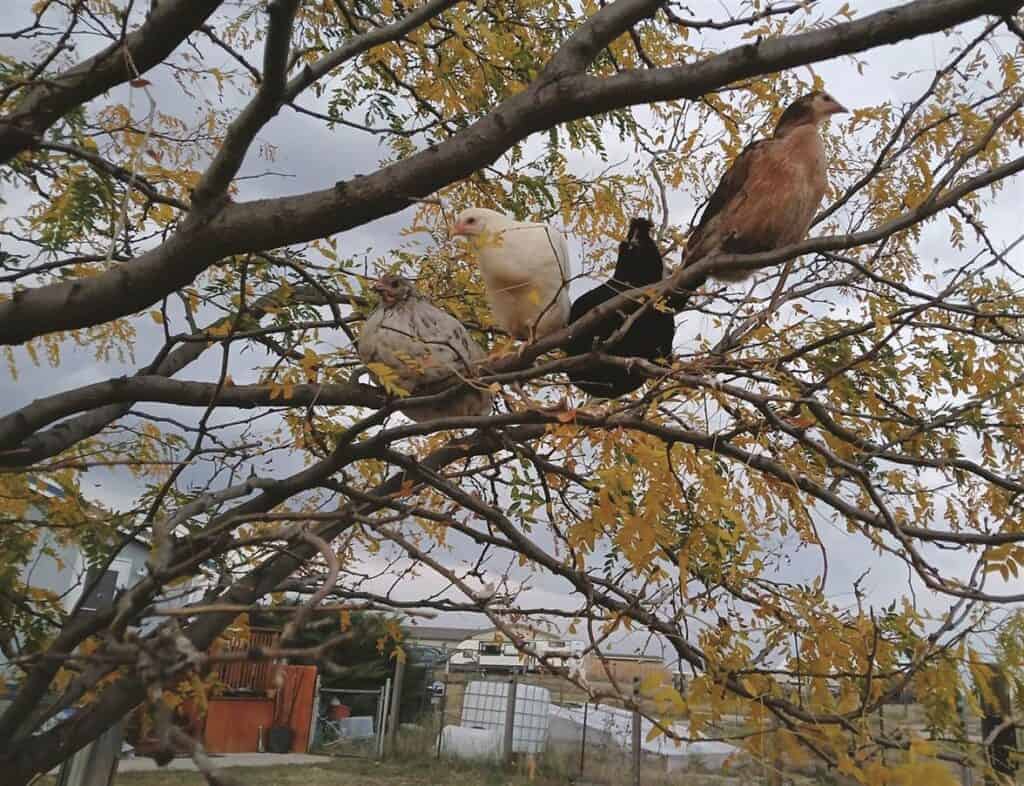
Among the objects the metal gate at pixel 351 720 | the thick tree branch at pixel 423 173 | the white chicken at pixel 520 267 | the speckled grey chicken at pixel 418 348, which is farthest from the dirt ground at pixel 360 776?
the thick tree branch at pixel 423 173

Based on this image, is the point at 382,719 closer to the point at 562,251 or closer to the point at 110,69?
the point at 562,251

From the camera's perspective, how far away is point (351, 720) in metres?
10.9

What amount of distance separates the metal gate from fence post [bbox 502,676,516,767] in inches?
69.6

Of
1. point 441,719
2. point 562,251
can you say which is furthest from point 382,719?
point 562,251

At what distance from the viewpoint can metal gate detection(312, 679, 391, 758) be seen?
32.8 feet

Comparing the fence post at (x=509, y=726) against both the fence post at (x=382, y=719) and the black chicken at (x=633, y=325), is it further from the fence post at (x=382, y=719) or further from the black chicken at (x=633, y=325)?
the black chicken at (x=633, y=325)

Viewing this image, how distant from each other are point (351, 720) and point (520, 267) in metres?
10.2

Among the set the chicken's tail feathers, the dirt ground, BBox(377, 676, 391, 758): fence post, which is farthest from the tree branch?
BBox(377, 676, 391, 758): fence post

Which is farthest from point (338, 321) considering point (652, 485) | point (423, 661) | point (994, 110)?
point (423, 661)

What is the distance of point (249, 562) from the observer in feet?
8.10

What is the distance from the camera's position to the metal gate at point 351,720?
32.8 feet

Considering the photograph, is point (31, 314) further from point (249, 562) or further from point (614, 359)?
point (614, 359)

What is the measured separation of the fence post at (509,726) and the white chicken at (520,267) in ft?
24.4

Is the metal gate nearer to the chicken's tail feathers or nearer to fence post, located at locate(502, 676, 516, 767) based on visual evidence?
fence post, located at locate(502, 676, 516, 767)
